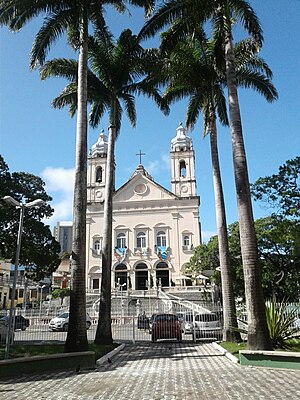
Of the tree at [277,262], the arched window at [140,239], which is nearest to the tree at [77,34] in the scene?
the tree at [277,262]

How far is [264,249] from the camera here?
24312 mm

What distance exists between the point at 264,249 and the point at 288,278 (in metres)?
3.45

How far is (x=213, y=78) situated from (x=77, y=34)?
6.08 metres

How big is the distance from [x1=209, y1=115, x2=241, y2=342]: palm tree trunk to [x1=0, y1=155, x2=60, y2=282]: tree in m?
8.43

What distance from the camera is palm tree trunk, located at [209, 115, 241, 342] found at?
13.0m

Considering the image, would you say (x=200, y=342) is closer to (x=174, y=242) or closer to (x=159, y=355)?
(x=159, y=355)

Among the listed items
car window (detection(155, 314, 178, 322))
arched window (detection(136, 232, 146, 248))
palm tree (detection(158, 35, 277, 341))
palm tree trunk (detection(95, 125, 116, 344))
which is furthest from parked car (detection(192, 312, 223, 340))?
arched window (detection(136, 232, 146, 248))

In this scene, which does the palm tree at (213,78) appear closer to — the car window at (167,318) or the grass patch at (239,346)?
the grass patch at (239,346)

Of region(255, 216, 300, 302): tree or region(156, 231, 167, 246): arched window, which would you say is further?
region(156, 231, 167, 246): arched window

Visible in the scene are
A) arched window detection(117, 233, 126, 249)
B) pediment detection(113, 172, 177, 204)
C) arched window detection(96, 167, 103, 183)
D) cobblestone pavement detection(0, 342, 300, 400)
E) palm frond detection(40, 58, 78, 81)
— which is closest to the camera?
cobblestone pavement detection(0, 342, 300, 400)

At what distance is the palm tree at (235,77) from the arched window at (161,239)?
34.9 m

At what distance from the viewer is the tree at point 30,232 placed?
16.6 metres

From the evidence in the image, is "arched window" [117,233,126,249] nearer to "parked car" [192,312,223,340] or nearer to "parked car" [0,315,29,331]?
"parked car" [0,315,29,331]

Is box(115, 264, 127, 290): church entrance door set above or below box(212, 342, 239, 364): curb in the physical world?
above
